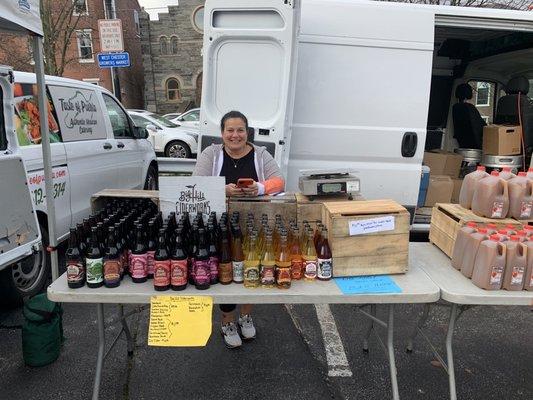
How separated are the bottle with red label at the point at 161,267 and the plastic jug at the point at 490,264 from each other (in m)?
1.49

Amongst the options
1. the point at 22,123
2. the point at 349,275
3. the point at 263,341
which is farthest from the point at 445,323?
the point at 22,123

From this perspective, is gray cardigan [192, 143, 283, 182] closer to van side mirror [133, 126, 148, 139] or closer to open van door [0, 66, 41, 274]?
open van door [0, 66, 41, 274]

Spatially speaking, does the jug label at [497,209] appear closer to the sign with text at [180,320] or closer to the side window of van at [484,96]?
the sign with text at [180,320]

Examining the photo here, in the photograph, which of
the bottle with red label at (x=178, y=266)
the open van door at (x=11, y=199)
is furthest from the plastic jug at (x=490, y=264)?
the open van door at (x=11, y=199)

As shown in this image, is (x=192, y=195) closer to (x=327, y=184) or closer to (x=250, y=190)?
(x=250, y=190)

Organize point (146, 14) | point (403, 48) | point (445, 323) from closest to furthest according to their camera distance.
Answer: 1. point (445, 323)
2. point (403, 48)
3. point (146, 14)

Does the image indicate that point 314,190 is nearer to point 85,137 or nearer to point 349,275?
point 349,275

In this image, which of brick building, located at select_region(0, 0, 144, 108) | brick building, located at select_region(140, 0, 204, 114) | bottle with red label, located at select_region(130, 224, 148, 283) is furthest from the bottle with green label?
brick building, located at select_region(140, 0, 204, 114)

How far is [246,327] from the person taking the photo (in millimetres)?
3113

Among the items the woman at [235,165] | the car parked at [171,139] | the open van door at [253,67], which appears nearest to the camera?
the woman at [235,165]

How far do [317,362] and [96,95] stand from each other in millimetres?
4013

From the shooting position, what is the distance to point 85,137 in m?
4.57

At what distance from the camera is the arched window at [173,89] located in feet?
102

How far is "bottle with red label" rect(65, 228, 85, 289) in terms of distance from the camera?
1888mm
